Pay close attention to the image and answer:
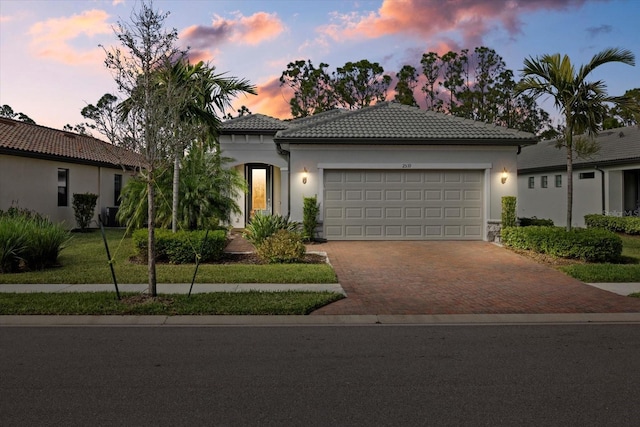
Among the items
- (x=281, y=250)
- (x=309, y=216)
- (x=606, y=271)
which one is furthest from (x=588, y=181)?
(x=281, y=250)

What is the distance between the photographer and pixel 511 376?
5.14 meters

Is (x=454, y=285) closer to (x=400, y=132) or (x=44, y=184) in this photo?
(x=400, y=132)

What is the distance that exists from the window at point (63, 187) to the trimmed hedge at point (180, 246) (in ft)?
34.6

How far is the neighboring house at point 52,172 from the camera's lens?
19.0 metres

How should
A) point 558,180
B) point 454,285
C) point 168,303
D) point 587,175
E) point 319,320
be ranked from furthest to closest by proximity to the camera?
point 558,180 → point 587,175 → point 454,285 → point 168,303 → point 319,320

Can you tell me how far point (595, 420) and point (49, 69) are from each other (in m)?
18.5

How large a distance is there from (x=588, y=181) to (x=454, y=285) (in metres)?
18.2

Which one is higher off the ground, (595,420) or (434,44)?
(434,44)

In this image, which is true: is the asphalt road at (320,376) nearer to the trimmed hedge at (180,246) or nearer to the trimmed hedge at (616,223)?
the trimmed hedge at (180,246)

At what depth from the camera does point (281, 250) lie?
1309cm

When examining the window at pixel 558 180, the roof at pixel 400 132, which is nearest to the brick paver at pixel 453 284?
the roof at pixel 400 132

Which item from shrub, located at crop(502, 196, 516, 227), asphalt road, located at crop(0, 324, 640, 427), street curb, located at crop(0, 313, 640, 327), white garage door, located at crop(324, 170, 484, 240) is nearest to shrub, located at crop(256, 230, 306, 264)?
white garage door, located at crop(324, 170, 484, 240)

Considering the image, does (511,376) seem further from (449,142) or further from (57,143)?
(57,143)

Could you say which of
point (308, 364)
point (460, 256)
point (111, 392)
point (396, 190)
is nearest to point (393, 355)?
point (308, 364)
